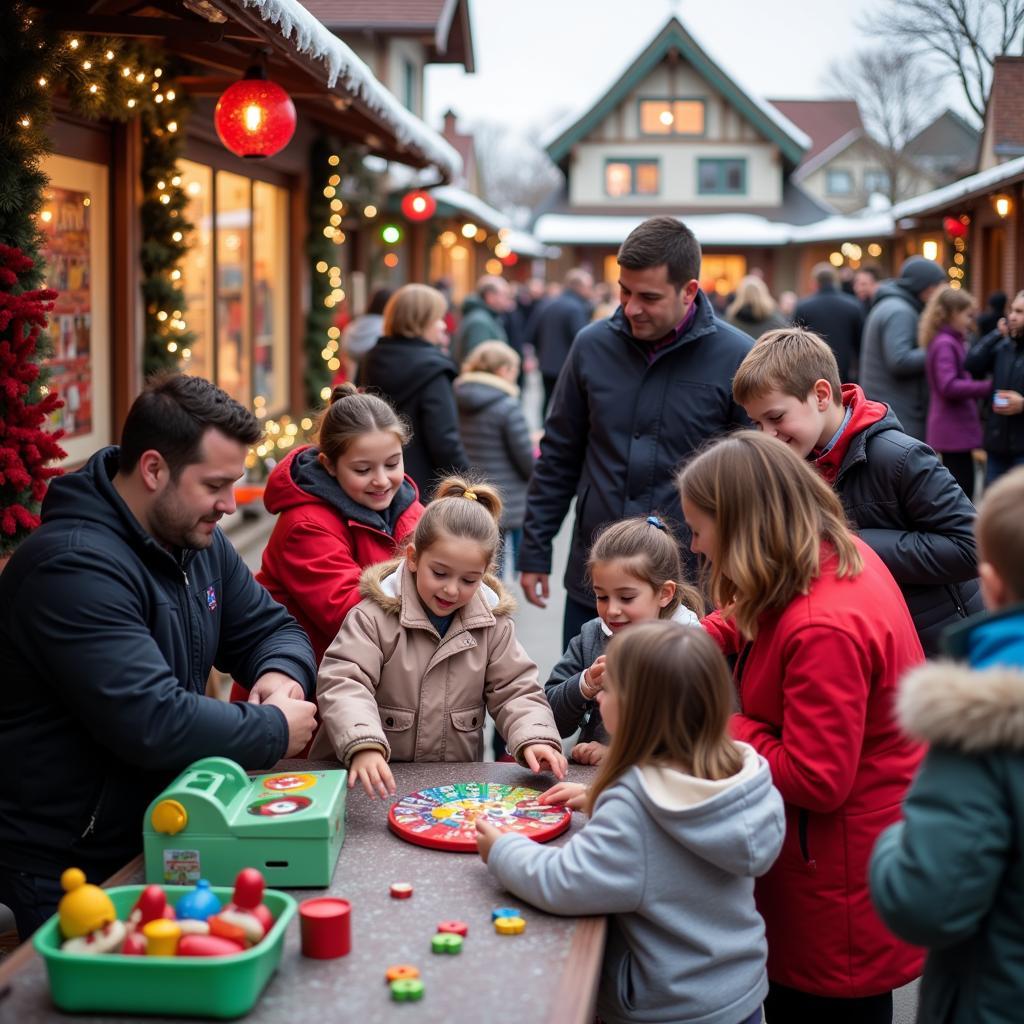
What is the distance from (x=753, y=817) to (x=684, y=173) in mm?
39079

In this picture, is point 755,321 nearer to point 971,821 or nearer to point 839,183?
point 971,821

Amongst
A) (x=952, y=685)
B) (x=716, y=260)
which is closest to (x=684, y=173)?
(x=716, y=260)

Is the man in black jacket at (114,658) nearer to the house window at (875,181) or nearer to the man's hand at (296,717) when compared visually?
the man's hand at (296,717)

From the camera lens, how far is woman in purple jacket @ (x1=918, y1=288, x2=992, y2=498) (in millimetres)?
9516

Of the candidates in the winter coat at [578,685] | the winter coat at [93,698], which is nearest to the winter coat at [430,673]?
the winter coat at [578,685]

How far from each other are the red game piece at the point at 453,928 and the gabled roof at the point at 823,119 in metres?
58.6

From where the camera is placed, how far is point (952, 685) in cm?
203

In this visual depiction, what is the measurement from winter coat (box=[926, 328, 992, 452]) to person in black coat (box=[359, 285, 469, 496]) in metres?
4.04

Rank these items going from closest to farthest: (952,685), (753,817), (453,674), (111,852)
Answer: (952,685), (753,817), (111,852), (453,674)

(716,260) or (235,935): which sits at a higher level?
(716,260)

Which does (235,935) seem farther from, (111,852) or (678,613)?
(678,613)

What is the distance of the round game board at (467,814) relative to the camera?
2836mm

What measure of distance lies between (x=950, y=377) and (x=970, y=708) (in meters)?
7.99

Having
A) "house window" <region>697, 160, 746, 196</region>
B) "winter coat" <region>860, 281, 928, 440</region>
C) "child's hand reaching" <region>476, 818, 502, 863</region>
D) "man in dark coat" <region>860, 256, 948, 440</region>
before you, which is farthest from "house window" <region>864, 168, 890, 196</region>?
"child's hand reaching" <region>476, 818, 502, 863</region>
